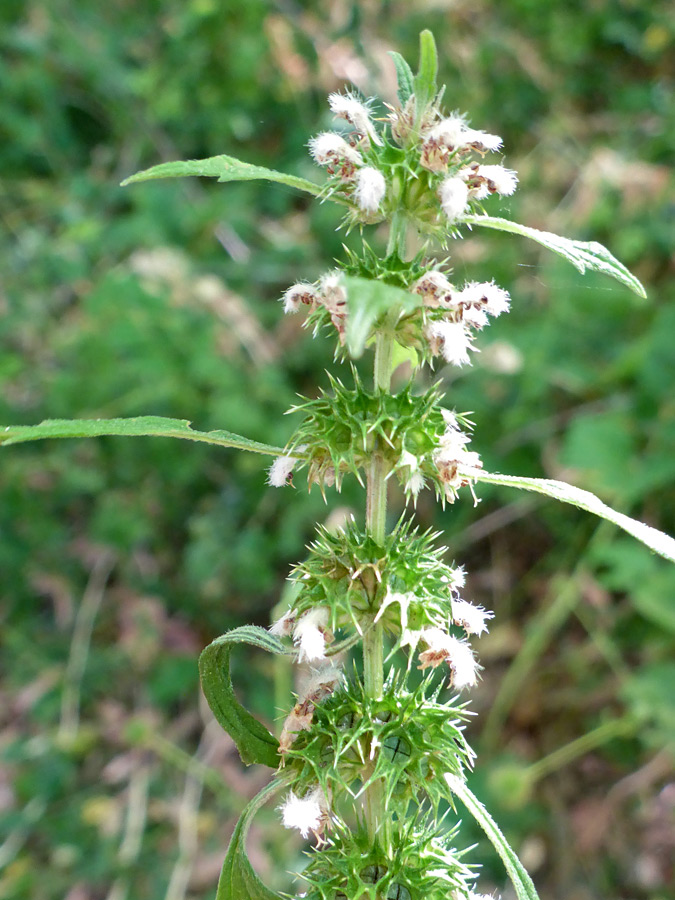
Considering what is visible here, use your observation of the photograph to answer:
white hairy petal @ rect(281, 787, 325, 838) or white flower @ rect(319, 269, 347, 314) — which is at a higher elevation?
white flower @ rect(319, 269, 347, 314)

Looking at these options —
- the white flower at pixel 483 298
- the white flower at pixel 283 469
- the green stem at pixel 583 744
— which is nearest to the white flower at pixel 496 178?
the white flower at pixel 483 298

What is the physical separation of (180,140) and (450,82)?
1327 millimetres

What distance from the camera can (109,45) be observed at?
383 cm

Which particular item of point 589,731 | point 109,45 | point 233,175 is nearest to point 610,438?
point 589,731

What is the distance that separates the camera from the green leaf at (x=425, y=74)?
0.76m

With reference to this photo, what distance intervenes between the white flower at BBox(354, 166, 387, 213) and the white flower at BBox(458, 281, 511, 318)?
13 centimetres

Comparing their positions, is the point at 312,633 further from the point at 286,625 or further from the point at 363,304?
the point at 363,304

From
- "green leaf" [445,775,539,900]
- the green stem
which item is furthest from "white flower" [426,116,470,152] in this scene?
the green stem

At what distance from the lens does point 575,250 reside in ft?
2.89

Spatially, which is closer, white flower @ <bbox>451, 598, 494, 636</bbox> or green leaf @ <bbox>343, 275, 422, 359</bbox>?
green leaf @ <bbox>343, 275, 422, 359</bbox>

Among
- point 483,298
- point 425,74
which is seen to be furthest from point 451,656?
point 425,74

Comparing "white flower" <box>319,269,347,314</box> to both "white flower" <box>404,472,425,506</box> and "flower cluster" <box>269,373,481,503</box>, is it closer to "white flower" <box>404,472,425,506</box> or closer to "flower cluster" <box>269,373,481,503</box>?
"flower cluster" <box>269,373,481,503</box>

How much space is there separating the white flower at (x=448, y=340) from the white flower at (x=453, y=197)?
0.11 m

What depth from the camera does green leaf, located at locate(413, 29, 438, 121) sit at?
76 cm
